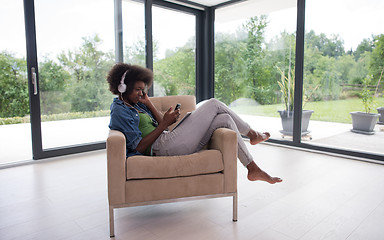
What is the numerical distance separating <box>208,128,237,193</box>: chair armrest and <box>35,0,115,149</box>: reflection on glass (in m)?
2.45

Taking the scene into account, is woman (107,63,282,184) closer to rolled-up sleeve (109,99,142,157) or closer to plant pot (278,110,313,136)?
rolled-up sleeve (109,99,142,157)

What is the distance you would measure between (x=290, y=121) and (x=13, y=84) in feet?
11.9

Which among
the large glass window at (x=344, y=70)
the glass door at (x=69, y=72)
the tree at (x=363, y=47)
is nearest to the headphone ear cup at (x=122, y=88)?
the glass door at (x=69, y=72)

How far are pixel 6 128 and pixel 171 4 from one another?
117 inches

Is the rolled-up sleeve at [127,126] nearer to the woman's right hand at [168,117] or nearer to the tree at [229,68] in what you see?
the woman's right hand at [168,117]

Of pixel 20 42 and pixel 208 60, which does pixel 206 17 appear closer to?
pixel 208 60

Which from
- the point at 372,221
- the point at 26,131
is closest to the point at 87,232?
the point at 372,221

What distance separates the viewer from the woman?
77.5 inches

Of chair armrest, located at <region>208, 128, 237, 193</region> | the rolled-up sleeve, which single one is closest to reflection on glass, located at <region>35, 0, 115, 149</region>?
the rolled-up sleeve

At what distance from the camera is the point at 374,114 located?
11.2 feet

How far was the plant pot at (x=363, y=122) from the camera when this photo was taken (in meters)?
3.43

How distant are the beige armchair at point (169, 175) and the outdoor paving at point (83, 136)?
2034mm

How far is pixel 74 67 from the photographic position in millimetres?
3646

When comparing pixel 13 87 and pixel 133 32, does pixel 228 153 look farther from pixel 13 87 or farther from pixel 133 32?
pixel 133 32
